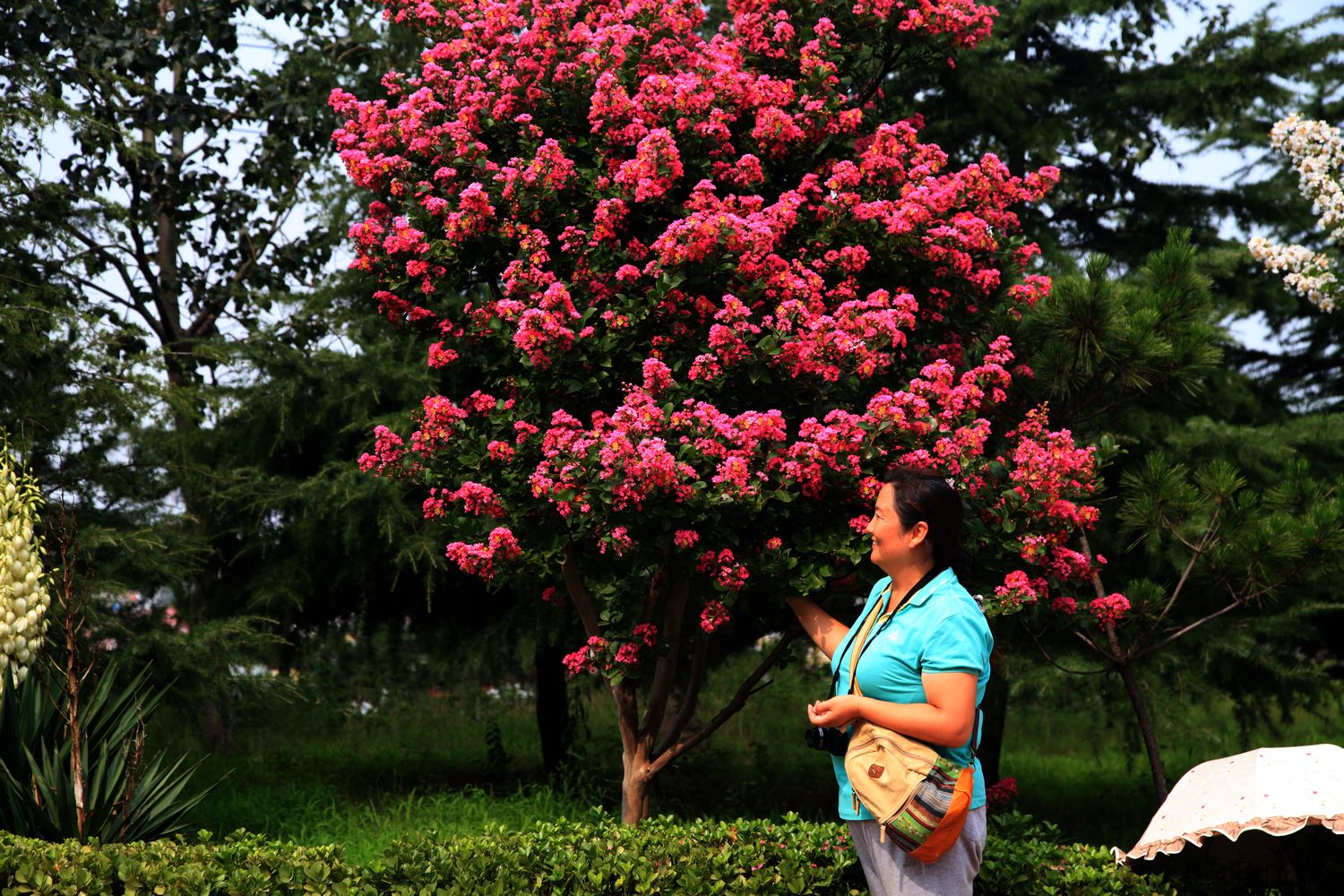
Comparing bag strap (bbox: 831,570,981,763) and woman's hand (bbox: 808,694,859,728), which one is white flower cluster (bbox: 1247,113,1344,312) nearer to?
bag strap (bbox: 831,570,981,763)

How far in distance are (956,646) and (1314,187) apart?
19.1 ft

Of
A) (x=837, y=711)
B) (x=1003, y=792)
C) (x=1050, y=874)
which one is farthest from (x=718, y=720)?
(x=837, y=711)

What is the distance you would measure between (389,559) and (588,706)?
5.32 metres

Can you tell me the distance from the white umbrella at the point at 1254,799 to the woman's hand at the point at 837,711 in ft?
5.53

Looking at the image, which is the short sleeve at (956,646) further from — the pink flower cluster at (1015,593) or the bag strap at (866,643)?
the pink flower cluster at (1015,593)

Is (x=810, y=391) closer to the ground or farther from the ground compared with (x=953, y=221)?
closer to the ground

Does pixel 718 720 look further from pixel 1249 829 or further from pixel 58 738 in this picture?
pixel 58 738

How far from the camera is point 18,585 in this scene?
5.60 m

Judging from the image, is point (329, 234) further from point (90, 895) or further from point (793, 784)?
point (90, 895)

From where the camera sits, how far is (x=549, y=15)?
576cm

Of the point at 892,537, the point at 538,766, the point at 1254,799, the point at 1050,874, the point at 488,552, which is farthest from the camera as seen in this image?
the point at 538,766

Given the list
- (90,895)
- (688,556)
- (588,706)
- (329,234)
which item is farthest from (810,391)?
(588,706)

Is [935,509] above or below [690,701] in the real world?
above

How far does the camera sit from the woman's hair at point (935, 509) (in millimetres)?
3369
